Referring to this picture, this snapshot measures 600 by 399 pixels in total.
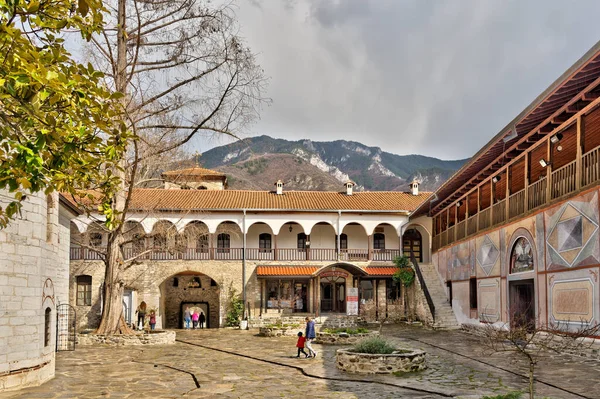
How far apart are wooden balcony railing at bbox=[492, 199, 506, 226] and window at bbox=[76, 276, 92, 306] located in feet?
63.8

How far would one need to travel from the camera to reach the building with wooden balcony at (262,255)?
29.8 meters

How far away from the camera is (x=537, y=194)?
16609mm

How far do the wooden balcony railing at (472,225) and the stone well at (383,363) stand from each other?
10345 millimetres

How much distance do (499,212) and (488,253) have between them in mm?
1618

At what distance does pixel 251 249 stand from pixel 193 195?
4.67 meters

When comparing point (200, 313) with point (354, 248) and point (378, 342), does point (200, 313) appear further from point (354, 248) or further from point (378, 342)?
point (378, 342)

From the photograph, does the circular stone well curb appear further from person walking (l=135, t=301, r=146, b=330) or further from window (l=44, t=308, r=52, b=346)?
window (l=44, t=308, r=52, b=346)

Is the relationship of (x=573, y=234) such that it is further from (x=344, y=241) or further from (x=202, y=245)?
(x=202, y=245)

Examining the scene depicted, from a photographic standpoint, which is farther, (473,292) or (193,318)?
(193,318)

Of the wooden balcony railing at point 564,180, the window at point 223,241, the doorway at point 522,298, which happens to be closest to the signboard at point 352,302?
the window at point 223,241

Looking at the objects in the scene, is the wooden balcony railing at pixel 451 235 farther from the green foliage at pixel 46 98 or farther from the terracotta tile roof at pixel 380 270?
the green foliage at pixel 46 98

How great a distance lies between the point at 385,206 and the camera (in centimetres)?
3250

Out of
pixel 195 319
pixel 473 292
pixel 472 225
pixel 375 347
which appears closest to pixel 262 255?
pixel 195 319

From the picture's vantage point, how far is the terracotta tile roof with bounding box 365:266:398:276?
29.9 metres
